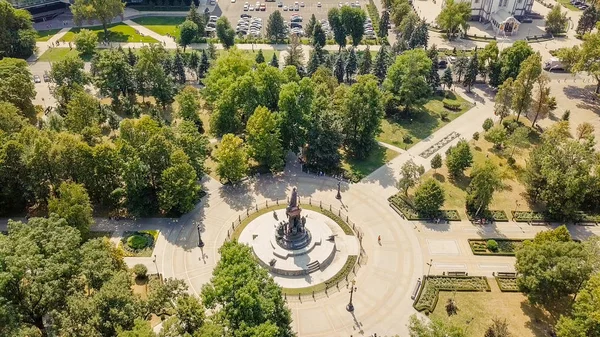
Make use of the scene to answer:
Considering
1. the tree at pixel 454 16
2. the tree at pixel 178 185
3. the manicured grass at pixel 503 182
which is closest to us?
the tree at pixel 178 185

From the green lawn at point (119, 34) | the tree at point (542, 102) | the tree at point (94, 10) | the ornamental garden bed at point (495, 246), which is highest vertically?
the tree at point (94, 10)

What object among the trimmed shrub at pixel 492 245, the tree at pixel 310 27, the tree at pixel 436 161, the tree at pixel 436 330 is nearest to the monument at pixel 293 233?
the tree at pixel 436 330

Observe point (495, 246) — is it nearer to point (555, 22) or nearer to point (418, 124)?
point (418, 124)

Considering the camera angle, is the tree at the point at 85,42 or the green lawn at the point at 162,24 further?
the green lawn at the point at 162,24

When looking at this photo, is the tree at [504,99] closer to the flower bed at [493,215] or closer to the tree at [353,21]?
the flower bed at [493,215]

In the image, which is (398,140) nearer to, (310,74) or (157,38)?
(310,74)

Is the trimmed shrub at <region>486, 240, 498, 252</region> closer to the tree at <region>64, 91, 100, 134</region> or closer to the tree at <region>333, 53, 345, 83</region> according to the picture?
the tree at <region>333, 53, 345, 83</region>
